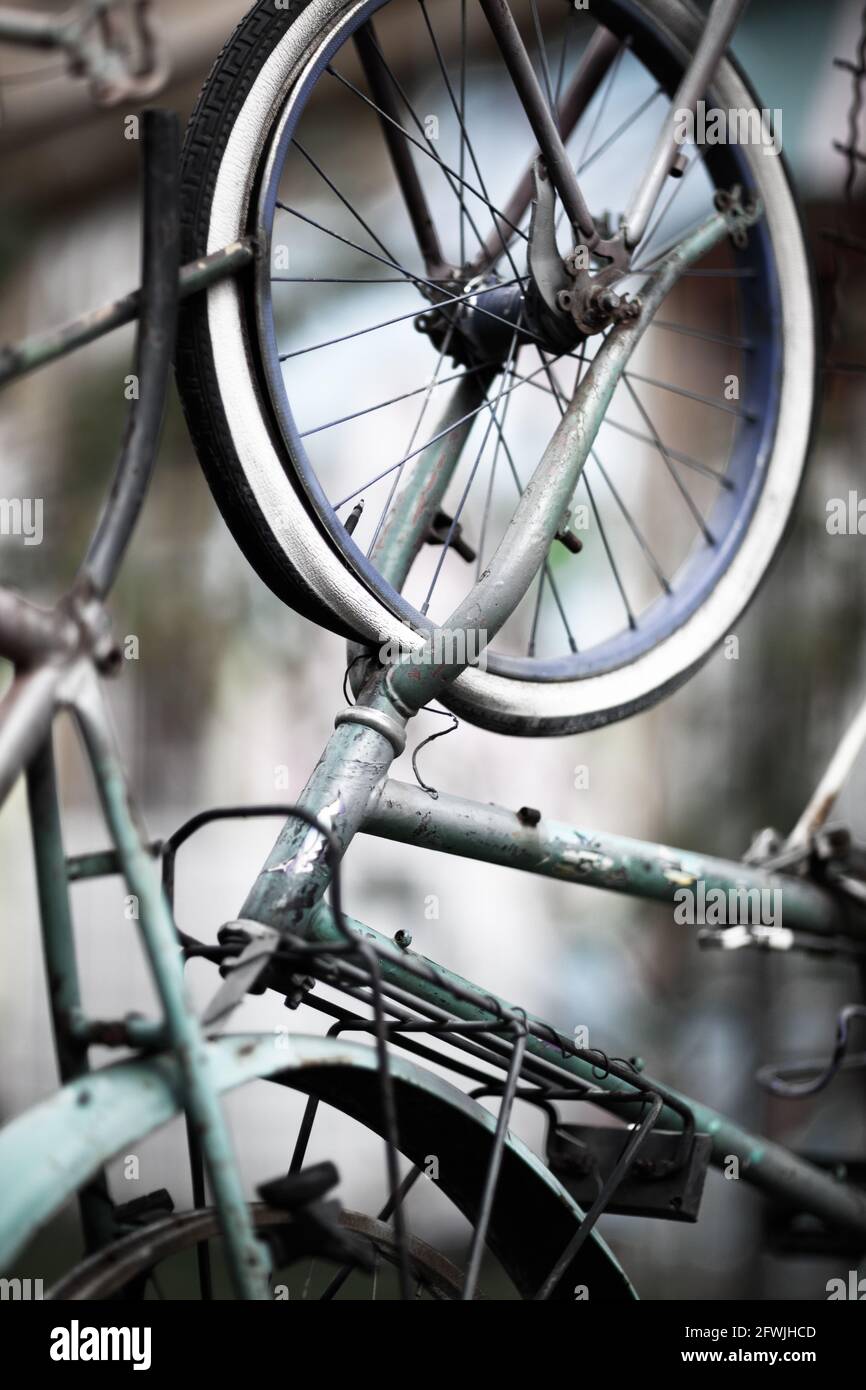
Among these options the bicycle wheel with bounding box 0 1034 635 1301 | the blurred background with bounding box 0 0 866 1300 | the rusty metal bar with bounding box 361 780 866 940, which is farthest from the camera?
the blurred background with bounding box 0 0 866 1300

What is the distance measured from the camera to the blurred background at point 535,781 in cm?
317

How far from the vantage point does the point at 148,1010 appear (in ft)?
10.6

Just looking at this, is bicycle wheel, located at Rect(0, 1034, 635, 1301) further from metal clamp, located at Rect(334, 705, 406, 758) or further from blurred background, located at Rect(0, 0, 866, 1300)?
Result: blurred background, located at Rect(0, 0, 866, 1300)

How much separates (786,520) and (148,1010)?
2.19 m

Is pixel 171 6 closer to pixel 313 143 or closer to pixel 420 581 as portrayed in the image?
pixel 313 143

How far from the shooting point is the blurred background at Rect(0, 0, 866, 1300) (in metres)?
3.17

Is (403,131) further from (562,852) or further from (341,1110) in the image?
(341,1110)

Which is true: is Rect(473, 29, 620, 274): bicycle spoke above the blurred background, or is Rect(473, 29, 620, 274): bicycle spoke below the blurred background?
above

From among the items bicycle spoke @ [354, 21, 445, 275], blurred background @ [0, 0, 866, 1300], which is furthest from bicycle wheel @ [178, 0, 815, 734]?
blurred background @ [0, 0, 866, 1300]

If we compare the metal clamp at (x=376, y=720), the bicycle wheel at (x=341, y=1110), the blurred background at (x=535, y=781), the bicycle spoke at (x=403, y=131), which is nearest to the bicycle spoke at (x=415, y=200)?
the bicycle spoke at (x=403, y=131)

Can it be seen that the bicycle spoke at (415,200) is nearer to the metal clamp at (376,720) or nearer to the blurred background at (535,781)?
the metal clamp at (376,720)

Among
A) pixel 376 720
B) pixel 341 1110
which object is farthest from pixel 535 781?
pixel 341 1110

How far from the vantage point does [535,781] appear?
3.22 meters
